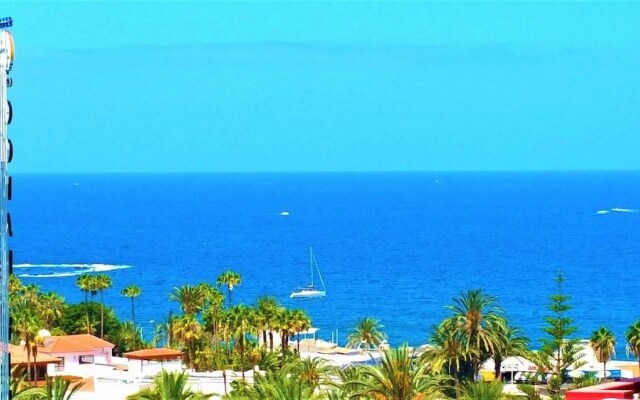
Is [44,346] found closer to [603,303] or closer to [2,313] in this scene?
[2,313]

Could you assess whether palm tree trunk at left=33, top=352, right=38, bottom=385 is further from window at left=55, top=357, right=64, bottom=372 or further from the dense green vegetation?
window at left=55, top=357, right=64, bottom=372

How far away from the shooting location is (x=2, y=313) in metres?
29.0

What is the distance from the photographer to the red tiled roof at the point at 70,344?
67.8 meters

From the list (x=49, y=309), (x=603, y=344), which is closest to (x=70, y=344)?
(x=49, y=309)

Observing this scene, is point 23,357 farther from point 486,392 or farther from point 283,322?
point 486,392

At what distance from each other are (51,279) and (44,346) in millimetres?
104518

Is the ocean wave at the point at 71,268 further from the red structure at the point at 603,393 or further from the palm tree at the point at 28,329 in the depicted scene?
the red structure at the point at 603,393

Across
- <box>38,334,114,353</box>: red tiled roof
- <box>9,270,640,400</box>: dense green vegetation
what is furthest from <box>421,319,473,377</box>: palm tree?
<box>38,334,114,353</box>: red tiled roof

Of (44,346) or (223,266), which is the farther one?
(223,266)

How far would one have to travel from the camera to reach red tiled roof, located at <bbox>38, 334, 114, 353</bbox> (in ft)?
222

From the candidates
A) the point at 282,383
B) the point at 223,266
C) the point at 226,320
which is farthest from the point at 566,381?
the point at 223,266

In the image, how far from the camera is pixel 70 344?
6938 cm

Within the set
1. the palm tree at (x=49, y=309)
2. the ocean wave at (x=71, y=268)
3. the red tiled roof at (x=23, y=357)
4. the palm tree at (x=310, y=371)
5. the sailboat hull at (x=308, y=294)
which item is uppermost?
the ocean wave at (x=71, y=268)

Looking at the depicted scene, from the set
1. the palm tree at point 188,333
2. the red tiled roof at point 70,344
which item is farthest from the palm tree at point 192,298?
the red tiled roof at point 70,344
